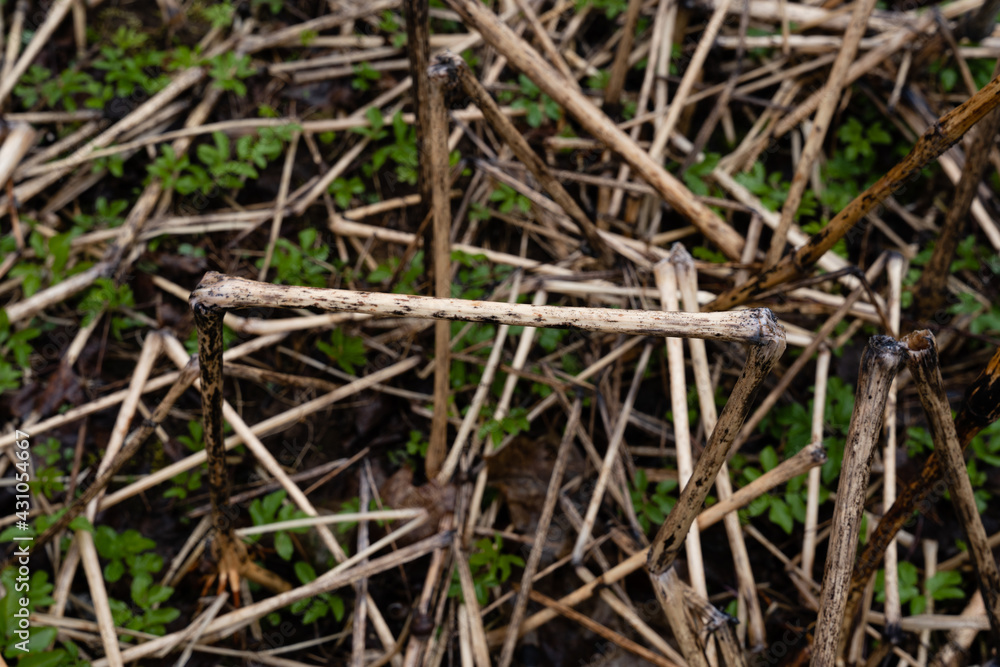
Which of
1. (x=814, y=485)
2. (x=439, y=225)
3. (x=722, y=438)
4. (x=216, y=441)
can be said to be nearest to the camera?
(x=722, y=438)

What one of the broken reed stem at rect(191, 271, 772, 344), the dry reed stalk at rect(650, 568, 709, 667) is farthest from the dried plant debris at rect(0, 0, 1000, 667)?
the broken reed stem at rect(191, 271, 772, 344)

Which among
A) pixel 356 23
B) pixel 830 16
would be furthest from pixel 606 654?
pixel 356 23

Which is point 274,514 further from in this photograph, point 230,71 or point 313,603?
point 230,71

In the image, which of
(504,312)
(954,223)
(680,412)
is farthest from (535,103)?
(504,312)

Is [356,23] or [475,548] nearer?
[475,548]

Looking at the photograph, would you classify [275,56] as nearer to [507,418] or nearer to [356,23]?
[356,23]
